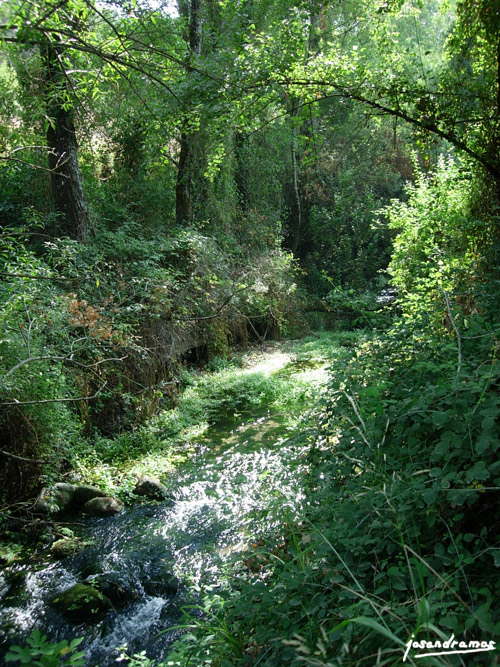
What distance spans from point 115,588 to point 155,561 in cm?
43

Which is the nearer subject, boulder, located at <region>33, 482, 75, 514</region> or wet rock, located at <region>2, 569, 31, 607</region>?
wet rock, located at <region>2, 569, 31, 607</region>

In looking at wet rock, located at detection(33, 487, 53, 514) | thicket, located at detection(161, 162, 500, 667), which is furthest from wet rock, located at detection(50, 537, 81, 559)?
→ thicket, located at detection(161, 162, 500, 667)

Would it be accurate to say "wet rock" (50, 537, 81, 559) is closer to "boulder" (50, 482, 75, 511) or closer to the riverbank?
the riverbank

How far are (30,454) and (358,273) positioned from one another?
14.1m

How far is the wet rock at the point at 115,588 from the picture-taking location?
380cm

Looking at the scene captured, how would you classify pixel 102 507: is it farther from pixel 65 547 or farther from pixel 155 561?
pixel 155 561

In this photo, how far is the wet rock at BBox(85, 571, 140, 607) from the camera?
3.80 meters

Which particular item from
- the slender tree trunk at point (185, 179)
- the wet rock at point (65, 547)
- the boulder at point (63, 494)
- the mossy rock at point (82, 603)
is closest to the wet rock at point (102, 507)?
the boulder at point (63, 494)

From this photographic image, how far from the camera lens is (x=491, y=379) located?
2.22m

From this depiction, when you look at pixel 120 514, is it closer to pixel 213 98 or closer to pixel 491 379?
pixel 491 379

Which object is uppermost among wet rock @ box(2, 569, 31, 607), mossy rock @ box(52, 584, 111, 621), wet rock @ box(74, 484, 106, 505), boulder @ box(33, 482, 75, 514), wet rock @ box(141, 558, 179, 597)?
boulder @ box(33, 482, 75, 514)

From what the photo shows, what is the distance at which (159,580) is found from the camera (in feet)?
13.0

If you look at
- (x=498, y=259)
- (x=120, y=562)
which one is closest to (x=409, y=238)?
(x=498, y=259)

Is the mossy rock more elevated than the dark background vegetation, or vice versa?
the dark background vegetation
